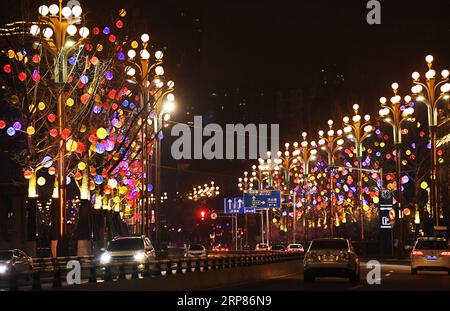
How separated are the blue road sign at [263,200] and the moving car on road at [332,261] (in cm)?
5163

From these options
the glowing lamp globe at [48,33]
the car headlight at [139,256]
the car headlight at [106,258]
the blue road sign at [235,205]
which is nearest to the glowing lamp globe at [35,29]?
the glowing lamp globe at [48,33]

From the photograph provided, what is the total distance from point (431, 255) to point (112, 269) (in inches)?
682

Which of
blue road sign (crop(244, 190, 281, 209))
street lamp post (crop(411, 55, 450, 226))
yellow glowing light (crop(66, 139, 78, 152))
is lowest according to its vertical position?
blue road sign (crop(244, 190, 281, 209))

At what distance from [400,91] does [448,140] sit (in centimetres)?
1746

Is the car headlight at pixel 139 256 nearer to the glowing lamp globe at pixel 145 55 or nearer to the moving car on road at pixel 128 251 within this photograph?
the moving car on road at pixel 128 251

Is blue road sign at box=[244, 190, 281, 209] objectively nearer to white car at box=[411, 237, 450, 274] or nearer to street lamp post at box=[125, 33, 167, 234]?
street lamp post at box=[125, 33, 167, 234]

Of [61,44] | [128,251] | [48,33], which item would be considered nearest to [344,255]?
[128,251]

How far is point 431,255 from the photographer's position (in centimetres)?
4297

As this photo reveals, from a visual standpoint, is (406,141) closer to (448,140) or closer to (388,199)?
(448,140)

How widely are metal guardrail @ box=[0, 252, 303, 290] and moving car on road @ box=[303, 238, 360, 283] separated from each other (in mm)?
4193

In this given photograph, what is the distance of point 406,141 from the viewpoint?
111375mm

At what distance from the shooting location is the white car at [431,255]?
141 ft

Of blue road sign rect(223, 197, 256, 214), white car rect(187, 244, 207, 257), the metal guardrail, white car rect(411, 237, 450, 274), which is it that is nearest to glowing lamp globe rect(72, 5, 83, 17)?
the metal guardrail

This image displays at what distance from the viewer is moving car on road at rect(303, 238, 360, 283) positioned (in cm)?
3503
